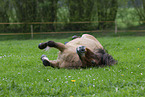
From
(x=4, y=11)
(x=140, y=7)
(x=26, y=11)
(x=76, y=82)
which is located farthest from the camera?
(x=140, y=7)

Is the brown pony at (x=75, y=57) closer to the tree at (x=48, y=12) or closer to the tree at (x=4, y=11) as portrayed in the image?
the tree at (x=48, y=12)

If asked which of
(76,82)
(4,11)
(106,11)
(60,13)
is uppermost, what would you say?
(4,11)

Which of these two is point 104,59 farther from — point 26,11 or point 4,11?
point 4,11

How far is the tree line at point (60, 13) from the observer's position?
16.7m

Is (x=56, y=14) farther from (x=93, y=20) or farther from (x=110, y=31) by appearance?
(x=110, y=31)

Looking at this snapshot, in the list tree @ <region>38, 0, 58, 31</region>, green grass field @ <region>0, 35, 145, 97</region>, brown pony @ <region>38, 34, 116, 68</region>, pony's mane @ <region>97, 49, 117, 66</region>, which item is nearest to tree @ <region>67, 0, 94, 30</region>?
tree @ <region>38, 0, 58, 31</region>

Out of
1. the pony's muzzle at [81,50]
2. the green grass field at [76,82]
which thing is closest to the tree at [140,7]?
the green grass field at [76,82]

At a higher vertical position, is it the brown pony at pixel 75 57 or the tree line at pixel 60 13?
the tree line at pixel 60 13

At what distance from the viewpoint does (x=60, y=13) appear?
17.1m

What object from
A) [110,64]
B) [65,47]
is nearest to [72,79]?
[65,47]

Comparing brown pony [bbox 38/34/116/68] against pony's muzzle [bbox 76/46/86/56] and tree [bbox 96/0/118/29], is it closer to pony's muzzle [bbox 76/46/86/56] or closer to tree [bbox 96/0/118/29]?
pony's muzzle [bbox 76/46/86/56]

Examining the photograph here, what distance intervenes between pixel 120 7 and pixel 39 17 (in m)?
6.69

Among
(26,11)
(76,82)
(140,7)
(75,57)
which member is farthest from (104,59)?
(140,7)

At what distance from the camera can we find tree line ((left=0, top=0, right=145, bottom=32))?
16.7 meters
